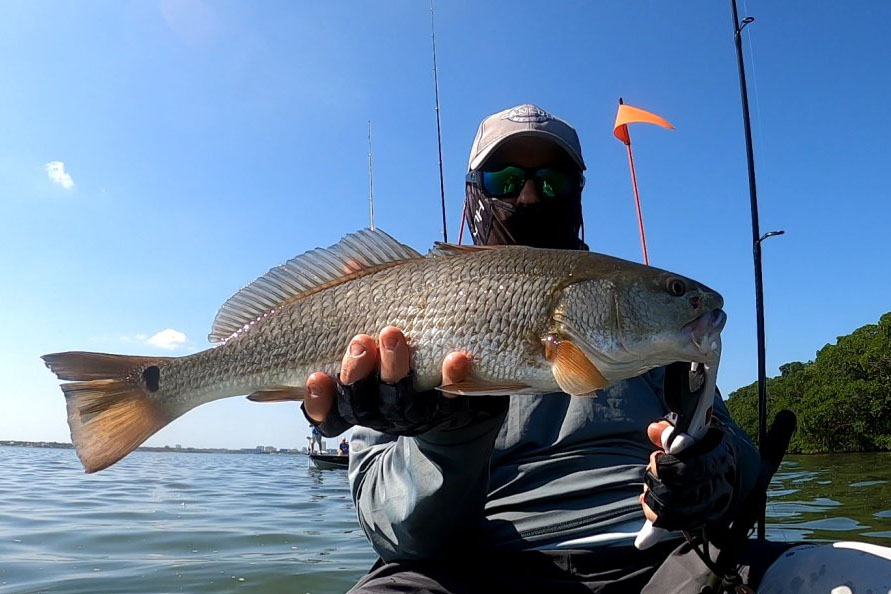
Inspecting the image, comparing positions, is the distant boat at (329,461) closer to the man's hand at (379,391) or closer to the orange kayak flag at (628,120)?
the orange kayak flag at (628,120)

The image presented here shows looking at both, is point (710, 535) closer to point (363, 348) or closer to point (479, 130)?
point (363, 348)

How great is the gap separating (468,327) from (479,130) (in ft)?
7.94

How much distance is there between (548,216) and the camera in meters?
4.11

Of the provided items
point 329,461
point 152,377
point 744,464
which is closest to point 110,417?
point 152,377

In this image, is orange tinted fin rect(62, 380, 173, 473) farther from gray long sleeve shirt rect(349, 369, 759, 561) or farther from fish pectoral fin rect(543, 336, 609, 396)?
fish pectoral fin rect(543, 336, 609, 396)

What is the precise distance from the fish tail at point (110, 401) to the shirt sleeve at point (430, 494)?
3.54 ft

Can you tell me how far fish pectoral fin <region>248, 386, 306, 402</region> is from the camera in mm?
2668

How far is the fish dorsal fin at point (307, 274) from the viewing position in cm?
280

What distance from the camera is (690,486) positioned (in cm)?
234

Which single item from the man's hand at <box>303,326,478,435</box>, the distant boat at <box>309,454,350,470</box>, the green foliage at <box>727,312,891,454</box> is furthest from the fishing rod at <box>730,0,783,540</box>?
the green foliage at <box>727,312,891,454</box>

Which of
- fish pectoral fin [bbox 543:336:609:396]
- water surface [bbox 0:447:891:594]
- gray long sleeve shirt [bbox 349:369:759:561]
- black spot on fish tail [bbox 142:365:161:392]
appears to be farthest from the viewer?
water surface [bbox 0:447:891:594]

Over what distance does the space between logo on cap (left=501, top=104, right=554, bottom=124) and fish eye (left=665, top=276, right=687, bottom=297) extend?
1955 mm

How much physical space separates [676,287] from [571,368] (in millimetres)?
578

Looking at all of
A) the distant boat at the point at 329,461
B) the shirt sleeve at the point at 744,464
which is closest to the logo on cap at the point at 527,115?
the shirt sleeve at the point at 744,464
